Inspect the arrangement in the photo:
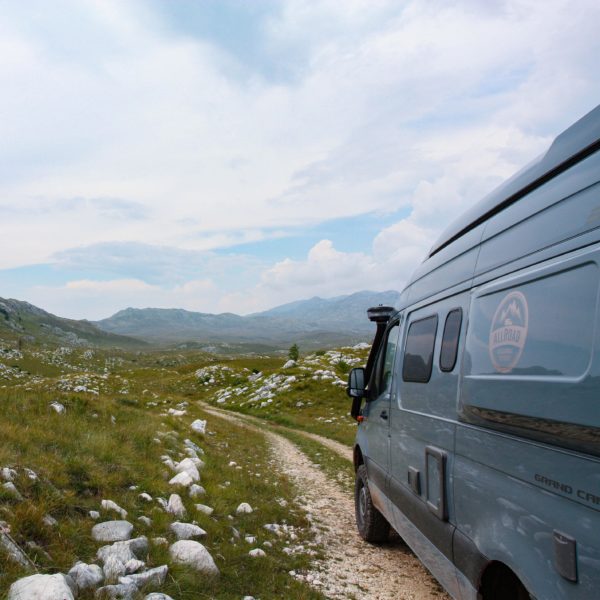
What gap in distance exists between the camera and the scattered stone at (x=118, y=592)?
4.18 m

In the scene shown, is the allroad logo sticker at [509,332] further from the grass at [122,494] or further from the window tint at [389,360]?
the grass at [122,494]

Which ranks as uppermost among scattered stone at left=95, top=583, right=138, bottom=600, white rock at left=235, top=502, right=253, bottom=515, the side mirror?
the side mirror

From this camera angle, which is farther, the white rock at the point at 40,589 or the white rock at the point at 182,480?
the white rock at the point at 182,480

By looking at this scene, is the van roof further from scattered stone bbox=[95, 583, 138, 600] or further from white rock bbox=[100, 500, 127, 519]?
white rock bbox=[100, 500, 127, 519]

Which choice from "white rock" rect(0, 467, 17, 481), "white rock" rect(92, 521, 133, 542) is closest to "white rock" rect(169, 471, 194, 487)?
"white rock" rect(92, 521, 133, 542)

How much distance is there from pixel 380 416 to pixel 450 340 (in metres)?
2.74

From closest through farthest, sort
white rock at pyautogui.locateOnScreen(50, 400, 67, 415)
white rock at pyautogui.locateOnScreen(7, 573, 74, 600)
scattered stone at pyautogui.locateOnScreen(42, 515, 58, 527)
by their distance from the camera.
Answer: white rock at pyautogui.locateOnScreen(7, 573, 74, 600), scattered stone at pyautogui.locateOnScreen(42, 515, 58, 527), white rock at pyautogui.locateOnScreen(50, 400, 67, 415)

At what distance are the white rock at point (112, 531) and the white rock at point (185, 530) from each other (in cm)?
69

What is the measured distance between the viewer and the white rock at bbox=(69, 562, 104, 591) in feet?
14.2

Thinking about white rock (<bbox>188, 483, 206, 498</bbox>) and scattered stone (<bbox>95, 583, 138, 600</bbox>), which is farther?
white rock (<bbox>188, 483, 206, 498</bbox>)

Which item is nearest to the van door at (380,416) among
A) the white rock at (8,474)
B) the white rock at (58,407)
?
the white rock at (8,474)

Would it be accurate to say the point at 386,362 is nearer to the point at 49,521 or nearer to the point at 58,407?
the point at 49,521

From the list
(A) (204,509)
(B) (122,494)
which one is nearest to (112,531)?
(B) (122,494)

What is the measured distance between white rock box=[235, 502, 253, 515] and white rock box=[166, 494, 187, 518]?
3.81 feet
